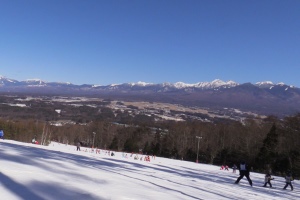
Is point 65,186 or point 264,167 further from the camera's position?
point 264,167

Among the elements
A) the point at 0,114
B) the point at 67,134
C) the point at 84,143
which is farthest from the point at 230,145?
the point at 0,114

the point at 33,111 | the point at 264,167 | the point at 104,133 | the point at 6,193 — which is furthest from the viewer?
the point at 33,111

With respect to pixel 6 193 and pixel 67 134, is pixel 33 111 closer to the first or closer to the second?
pixel 67 134

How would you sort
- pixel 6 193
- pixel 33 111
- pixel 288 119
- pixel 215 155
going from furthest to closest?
pixel 33 111, pixel 215 155, pixel 288 119, pixel 6 193

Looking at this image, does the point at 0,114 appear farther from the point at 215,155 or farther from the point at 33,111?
the point at 215,155

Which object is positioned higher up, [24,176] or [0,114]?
[24,176]

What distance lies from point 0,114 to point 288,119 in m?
151

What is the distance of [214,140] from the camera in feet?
248

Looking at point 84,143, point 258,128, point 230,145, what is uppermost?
point 258,128

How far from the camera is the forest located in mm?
50875

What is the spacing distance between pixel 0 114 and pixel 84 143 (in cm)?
8899

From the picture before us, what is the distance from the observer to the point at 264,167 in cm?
4994

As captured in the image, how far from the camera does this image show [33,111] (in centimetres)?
18838

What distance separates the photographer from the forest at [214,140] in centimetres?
5088
